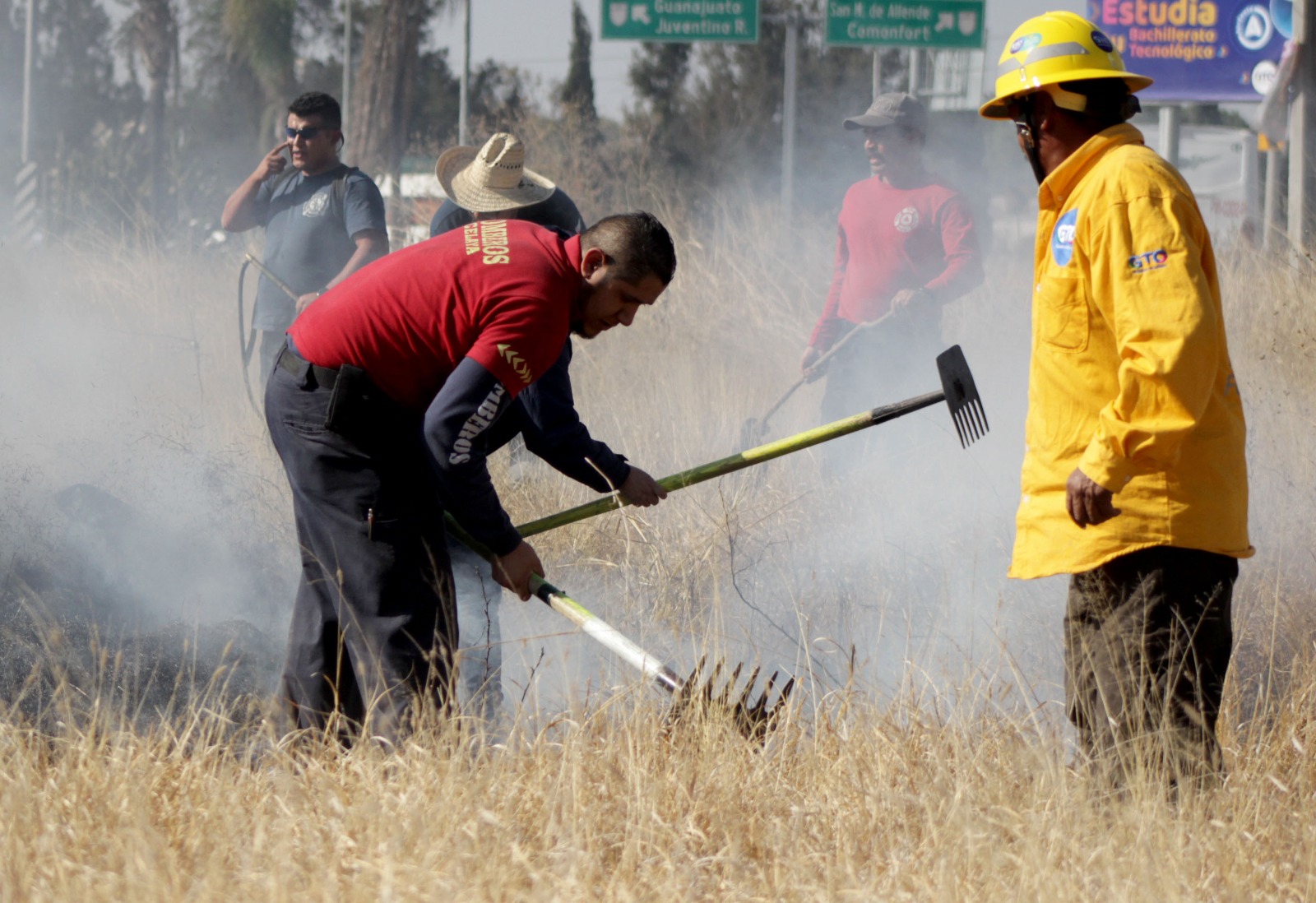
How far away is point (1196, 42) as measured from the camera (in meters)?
16.3

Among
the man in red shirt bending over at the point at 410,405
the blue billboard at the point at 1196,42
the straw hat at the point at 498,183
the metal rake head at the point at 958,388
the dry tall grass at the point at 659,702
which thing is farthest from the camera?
the blue billboard at the point at 1196,42

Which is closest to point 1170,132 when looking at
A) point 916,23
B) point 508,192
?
point 916,23

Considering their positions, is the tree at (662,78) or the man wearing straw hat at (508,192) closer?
the man wearing straw hat at (508,192)

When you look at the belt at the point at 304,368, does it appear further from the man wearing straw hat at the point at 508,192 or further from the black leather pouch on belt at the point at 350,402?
the man wearing straw hat at the point at 508,192

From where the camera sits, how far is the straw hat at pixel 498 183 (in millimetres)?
4578

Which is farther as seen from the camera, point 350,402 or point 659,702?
point 659,702

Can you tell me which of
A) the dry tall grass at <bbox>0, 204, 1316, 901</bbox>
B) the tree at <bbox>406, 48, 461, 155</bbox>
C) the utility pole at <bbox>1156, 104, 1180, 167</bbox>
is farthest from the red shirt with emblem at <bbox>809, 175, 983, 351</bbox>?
the tree at <bbox>406, 48, 461, 155</bbox>

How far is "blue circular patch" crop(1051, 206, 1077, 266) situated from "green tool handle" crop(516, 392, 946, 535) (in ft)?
3.37

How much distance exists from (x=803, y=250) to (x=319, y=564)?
27.1 ft

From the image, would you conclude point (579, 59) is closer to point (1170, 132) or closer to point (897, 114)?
point (1170, 132)

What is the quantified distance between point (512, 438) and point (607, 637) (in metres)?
1.01

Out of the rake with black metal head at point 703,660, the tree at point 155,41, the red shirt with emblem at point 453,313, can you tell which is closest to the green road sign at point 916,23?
the rake with black metal head at point 703,660

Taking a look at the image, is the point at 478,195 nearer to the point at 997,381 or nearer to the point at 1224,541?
the point at 1224,541

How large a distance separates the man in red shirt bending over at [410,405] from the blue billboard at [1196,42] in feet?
48.1
